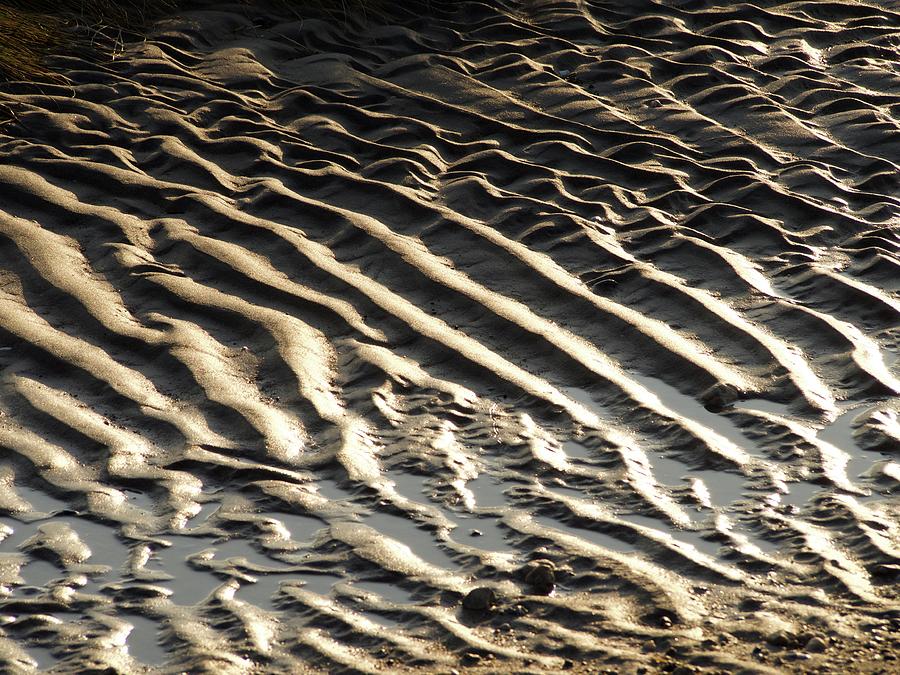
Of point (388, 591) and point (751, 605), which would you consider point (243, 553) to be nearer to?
point (388, 591)

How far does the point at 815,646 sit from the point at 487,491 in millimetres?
989

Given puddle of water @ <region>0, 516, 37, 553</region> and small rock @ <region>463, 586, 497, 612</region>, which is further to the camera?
puddle of water @ <region>0, 516, 37, 553</region>

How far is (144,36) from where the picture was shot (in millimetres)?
6621

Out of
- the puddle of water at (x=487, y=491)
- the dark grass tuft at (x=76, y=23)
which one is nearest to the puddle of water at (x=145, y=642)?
the puddle of water at (x=487, y=491)

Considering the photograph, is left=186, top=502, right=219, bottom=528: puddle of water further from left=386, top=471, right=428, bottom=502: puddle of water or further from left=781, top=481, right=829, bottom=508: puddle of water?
left=781, top=481, right=829, bottom=508: puddle of water

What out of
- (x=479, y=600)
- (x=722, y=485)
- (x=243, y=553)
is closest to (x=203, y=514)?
(x=243, y=553)

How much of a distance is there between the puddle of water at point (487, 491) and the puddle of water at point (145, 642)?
91cm

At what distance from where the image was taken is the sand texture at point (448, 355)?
3.01m

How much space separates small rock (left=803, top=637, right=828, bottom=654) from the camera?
283cm

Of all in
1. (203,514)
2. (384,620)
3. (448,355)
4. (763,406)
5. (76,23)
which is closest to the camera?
(384,620)

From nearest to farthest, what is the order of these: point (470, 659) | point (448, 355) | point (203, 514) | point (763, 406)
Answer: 1. point (470, 659)
2. point (203, 514)
3. point (763, 406)
4. point (448, 355)

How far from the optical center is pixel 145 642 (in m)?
2.91

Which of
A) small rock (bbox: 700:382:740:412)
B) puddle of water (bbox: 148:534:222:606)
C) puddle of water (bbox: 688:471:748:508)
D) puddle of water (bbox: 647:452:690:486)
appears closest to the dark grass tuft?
puddle of water (bbox: 148:534:222:606)

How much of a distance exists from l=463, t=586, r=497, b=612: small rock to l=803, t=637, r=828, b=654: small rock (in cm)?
70
